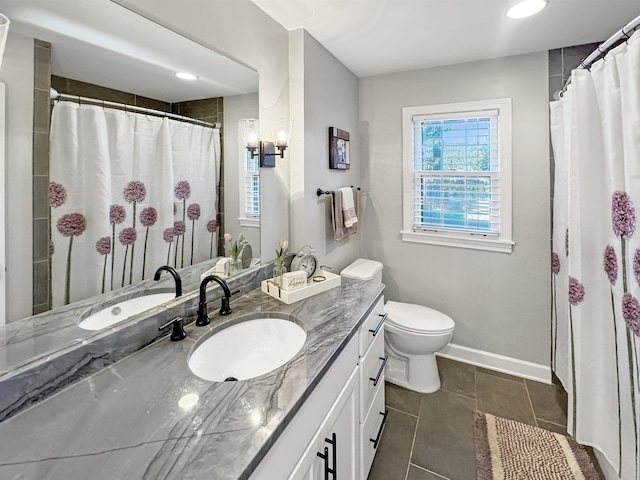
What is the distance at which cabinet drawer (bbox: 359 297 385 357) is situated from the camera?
143 centimetres

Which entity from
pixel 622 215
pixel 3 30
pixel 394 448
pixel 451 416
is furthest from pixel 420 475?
pixel 3 30

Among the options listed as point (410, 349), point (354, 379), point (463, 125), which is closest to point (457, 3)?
point (463, 125)

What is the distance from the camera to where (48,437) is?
72 centimetres

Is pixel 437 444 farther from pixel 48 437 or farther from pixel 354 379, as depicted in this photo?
pixel 48 437

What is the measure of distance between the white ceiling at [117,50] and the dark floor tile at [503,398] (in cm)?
247

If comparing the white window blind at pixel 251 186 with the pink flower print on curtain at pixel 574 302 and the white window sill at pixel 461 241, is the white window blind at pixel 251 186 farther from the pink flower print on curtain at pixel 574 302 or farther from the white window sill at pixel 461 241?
the pink flower print on curtain at pixel 574 302

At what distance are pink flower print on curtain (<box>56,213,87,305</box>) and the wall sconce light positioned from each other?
2.89 feet

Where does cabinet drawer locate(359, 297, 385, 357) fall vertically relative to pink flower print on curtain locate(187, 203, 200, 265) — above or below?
below

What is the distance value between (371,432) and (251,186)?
1.39 metres

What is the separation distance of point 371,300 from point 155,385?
990mm

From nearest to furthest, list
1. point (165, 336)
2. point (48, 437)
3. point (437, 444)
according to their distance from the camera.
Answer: point (48, 437) < point (165, 336) < point (437, 444)

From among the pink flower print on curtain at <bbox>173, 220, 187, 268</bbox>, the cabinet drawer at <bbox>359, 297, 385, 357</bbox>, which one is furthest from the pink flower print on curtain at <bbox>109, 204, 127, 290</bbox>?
the cabinet drawer at <bbox>359, 297, 385, 357</bbox>

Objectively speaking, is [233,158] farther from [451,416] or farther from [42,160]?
[451,416]

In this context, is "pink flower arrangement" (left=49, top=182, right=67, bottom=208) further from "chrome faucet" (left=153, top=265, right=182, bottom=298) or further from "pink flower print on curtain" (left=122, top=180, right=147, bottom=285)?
"chrome faucet" (left=153, top=265, right=182, bottom=298)
